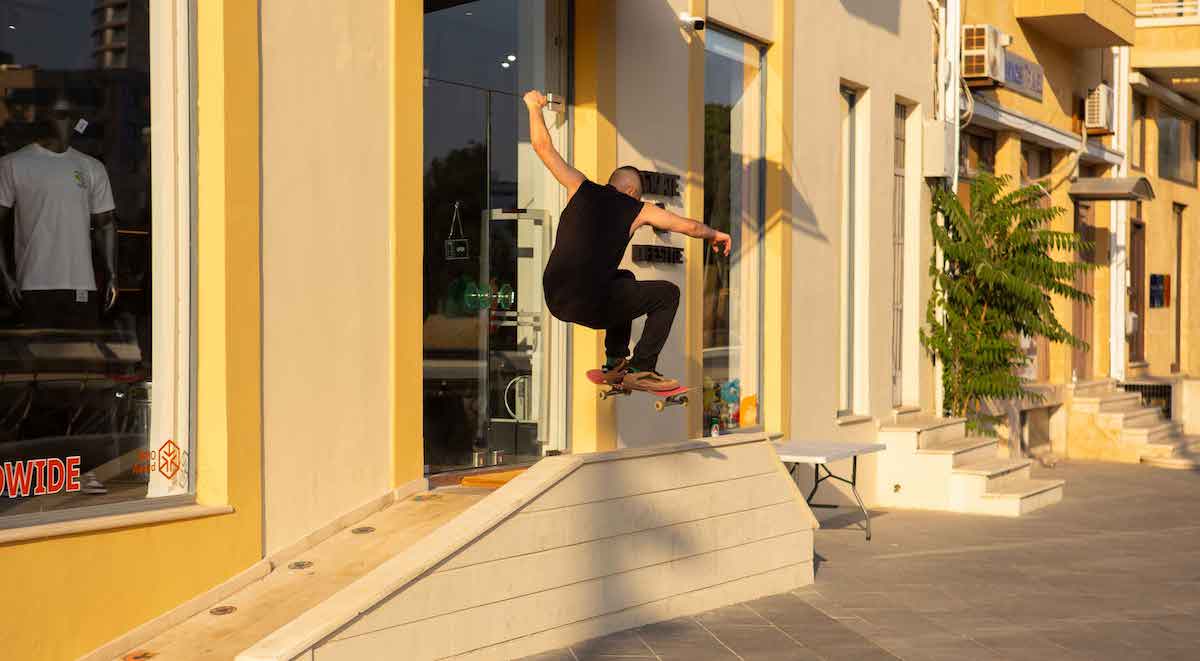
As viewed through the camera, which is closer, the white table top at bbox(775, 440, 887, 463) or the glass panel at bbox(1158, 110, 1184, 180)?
the white table top at bbox(775, 440, 887, 463)

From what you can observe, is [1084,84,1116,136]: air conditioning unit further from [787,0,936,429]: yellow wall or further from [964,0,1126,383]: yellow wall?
[787,0,936,429]: yellow wall

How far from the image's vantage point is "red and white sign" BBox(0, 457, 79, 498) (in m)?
6.75

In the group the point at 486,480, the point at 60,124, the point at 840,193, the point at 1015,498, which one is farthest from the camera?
the point at 840,193

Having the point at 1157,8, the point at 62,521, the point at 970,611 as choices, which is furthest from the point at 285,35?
the point at 1157,8

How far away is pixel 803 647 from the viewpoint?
26.6 feet

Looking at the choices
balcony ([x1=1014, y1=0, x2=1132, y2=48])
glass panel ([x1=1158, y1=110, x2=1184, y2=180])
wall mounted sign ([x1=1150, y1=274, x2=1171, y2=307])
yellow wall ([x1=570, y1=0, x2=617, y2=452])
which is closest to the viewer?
yellow wall ([x1=570, y1=0, x2=617, y2=452])

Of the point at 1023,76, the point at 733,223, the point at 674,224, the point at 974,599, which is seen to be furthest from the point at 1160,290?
the point at 674,224

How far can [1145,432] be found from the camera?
20.2m

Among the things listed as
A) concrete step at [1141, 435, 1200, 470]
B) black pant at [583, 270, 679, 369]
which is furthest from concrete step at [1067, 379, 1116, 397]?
black pant at [583, 270, 679, 369]

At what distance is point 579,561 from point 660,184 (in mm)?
4250

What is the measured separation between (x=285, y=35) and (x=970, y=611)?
215 inches

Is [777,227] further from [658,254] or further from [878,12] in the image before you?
[878,12]

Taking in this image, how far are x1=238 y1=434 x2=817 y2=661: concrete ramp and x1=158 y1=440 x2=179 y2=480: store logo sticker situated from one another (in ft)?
4.56

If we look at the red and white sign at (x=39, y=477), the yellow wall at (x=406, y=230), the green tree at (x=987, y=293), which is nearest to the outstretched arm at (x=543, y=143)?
the yellow wall at (x=406, y=230)
